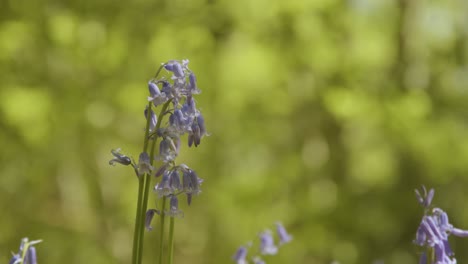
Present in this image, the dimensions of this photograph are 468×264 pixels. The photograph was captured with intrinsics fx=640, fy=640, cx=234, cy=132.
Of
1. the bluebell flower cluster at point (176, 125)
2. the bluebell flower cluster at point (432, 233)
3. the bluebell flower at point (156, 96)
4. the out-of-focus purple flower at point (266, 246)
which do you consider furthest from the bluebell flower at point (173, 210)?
the out-of-focus purple flower at point (266, 246)

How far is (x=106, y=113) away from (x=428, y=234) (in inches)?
129

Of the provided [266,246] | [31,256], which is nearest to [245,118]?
[266,246]

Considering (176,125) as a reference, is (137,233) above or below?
below

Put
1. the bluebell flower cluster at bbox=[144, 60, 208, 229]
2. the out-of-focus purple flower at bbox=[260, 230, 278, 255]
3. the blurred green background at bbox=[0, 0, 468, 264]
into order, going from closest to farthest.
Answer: the bluebell flower cluster at bbox=[144, 60, 208, 229] < the out-of-focus purple flower at bbox=[260, 230, 278, 255] < the blurred green background at bbox=[0, 0, 468, 264]

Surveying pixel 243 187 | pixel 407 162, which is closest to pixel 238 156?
pixel 243 187

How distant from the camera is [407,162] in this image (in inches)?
196

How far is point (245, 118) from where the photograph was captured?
4305mm

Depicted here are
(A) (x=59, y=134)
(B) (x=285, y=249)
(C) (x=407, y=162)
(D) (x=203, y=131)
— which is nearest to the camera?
(D) (x=203, y=131)

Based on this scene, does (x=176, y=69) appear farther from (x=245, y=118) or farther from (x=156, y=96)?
(x=245, y=118)

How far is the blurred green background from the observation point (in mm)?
3980

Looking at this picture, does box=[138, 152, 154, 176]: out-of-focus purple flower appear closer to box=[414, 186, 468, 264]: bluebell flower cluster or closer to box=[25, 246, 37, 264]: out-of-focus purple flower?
box=[25, 246, 37, 264]: out-of-focus purple flower

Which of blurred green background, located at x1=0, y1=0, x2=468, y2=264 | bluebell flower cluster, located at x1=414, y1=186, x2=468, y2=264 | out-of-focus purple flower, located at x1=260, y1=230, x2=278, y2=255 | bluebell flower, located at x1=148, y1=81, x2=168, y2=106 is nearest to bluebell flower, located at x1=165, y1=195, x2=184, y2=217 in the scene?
bluebell flower, located at x1=148, y1=81, x2=168, y2=106

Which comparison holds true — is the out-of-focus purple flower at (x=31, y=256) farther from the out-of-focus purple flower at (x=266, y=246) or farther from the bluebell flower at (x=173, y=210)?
the out-of-focus purple flower at (x=266, y=246)

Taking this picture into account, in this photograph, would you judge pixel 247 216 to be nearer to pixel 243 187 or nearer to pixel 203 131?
pixel 243 187
